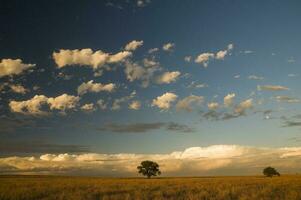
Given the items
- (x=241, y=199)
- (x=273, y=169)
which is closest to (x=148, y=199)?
(x=241, y=199)

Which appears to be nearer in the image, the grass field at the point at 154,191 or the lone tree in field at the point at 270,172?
the grass field at the point at 154,191

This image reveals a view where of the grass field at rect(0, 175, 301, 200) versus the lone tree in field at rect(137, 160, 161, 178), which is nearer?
the grass field at rect(0, 175, 301, 200)

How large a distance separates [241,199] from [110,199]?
766cm

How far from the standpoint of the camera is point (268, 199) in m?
19.5

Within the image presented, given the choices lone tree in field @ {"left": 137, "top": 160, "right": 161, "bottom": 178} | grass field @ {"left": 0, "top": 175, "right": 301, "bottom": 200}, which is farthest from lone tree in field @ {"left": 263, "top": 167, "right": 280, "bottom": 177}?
A: grass field @ {"left": 0, "top": 175, "right": 301, "bottom": 200}

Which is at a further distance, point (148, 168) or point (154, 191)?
point (148, 168)

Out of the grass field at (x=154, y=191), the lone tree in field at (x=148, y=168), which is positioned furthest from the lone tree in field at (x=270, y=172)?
the grass field at (x=154, y=191)

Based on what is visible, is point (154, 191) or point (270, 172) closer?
point (154, 191)

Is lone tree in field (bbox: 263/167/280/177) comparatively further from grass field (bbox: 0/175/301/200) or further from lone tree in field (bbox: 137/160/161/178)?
grass field (bbox: 0/175/301/200)

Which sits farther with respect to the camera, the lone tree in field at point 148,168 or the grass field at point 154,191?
the lone tree in field at point 148,168

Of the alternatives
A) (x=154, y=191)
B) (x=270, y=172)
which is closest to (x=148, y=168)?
(x=270, y=172)

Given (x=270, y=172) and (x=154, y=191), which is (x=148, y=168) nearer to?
(x=270, y=172)

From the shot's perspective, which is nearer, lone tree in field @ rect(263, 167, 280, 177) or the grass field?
the grass field

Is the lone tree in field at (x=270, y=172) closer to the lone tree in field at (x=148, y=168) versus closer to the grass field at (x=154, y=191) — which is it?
the lone tree in field at (x=148, y=168)
